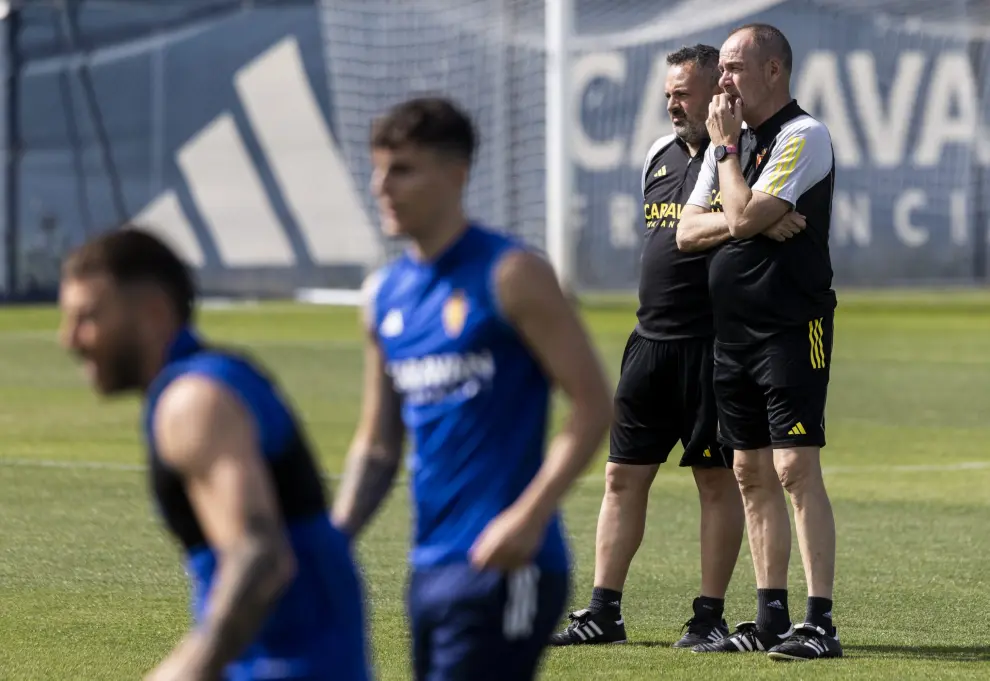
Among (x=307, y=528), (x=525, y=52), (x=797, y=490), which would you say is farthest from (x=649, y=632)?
(x=525, y=52)

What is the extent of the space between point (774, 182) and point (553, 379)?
297cm

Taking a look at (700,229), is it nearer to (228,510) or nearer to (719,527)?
(719,527)

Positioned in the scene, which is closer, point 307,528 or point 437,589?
point 307,528

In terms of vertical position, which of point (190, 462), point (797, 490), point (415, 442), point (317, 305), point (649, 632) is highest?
point (190, 462)

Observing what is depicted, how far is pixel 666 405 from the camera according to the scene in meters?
7.58

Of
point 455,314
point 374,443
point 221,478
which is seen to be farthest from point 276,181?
point 221,478

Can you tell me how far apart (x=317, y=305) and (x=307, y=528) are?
33724 mm

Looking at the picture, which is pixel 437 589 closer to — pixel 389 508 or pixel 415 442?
pixel 415 442

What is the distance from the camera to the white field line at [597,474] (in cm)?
1318

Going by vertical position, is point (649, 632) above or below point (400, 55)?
above

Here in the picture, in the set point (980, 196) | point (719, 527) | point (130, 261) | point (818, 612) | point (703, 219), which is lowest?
point (980, 196)

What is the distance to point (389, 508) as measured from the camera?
Result: 11.4 metres

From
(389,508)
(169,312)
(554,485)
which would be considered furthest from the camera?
(389,508)

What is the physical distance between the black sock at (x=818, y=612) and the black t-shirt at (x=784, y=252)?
3.35 feet
